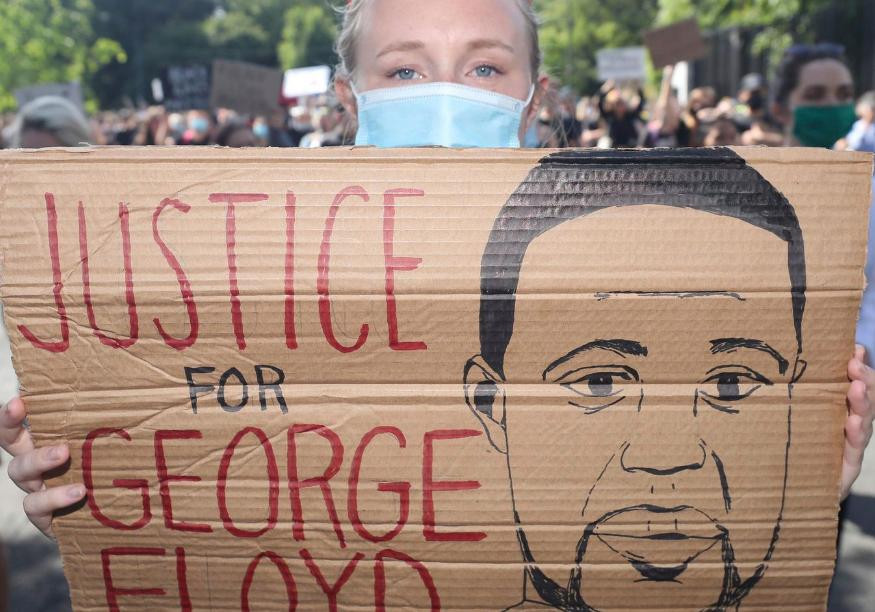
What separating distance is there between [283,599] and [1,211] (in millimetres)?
678

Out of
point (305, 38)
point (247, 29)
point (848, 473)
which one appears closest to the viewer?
point (848, 473)

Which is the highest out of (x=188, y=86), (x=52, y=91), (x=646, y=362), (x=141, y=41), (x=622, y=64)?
(x=141, y=41)

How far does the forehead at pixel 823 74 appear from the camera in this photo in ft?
14.1

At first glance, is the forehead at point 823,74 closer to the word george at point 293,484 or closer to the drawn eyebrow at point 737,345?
the drawn eyebrow at point 737,345

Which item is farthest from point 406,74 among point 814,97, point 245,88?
point 245,88

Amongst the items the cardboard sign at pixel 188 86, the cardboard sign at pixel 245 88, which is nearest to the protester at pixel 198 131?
the cardboard sign at pixel 188 86

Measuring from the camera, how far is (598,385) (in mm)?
1184

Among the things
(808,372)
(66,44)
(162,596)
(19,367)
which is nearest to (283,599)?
(162,596)

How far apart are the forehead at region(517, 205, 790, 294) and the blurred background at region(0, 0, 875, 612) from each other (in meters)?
0.79

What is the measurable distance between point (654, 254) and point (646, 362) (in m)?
0.15

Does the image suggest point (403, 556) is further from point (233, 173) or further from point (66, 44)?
point (66, 44)

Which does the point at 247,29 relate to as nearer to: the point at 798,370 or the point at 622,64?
the point at 622,64

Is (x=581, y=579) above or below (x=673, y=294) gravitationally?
below

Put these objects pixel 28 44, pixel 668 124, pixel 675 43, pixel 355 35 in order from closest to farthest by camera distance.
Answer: pixel 355 35 → pixel 675 43 → pixel 668 124 → pixel 28 44
